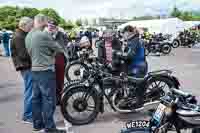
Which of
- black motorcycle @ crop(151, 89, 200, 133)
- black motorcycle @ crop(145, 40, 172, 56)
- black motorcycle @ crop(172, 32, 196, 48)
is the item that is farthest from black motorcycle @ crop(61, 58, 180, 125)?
black motorcycle @ crop(172, 32, 196, 48)

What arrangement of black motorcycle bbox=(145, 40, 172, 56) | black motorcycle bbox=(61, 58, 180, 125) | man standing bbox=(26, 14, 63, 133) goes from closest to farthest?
man standing bbox=(26, 14, 63, 133) → black motorcycle bbox=(61, 58, 180, 125) → black motorcycle bbox=(145, 40, 172, 56)

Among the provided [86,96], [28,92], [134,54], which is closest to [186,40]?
[134,54]

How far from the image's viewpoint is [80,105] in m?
7.27

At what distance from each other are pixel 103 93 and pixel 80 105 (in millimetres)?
511

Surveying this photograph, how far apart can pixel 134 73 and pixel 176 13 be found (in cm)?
11368

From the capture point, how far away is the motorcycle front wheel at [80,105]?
7199 mm

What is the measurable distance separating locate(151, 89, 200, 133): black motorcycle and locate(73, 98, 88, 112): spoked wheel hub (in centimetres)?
265

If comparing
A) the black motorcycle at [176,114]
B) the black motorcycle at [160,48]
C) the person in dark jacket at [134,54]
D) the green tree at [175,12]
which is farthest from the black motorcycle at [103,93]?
the green tree at [175,12]

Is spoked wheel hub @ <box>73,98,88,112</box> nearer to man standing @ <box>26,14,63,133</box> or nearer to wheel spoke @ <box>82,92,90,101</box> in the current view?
wheel spoke @ <box>82,92,90,101</box>

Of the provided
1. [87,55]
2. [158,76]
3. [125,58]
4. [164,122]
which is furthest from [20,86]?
[164,122]

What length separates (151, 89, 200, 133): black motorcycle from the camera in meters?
4.65

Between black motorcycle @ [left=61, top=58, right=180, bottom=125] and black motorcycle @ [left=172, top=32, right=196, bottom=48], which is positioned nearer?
black motorcycle @ [left=61, top=58, right=180, bottom=125]

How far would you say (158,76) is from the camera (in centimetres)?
776

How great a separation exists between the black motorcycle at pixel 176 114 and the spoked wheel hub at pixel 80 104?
265cm
